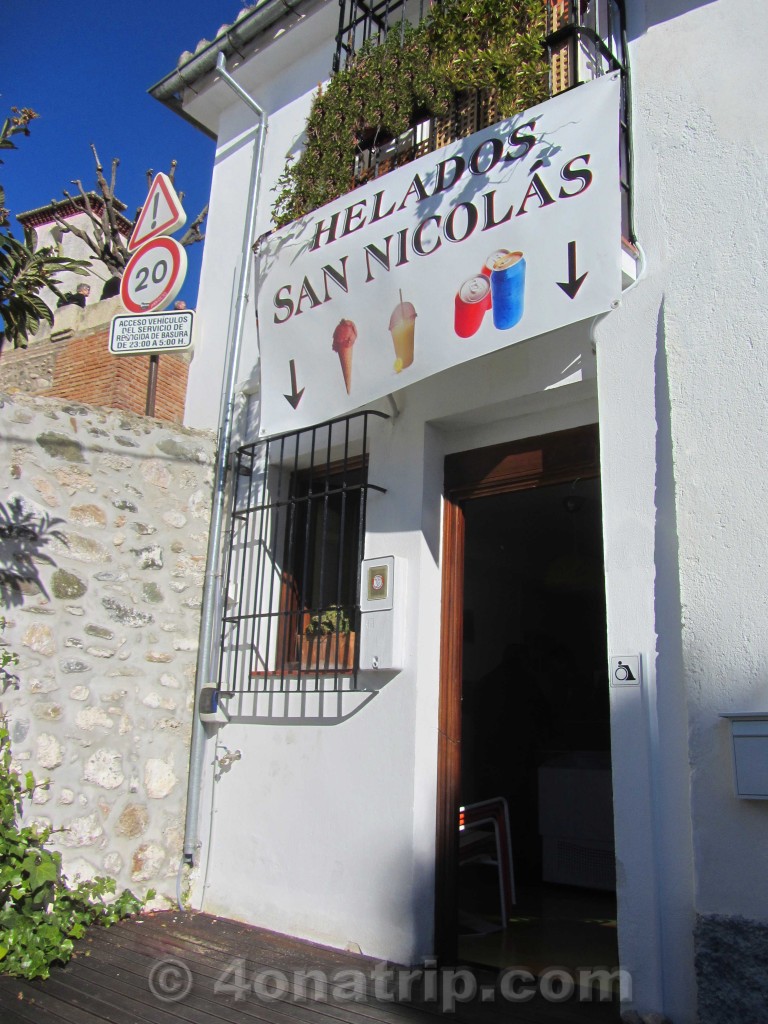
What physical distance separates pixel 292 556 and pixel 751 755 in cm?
297

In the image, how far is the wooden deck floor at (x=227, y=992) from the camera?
3.08 m

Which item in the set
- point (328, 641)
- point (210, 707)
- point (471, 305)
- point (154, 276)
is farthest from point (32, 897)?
point (154, 276)

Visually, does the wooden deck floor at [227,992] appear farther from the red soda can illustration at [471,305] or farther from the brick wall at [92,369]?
the brick wall at [92,369]

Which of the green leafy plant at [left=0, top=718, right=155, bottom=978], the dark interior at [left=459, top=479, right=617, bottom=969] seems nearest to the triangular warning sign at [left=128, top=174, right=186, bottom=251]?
the dark interior at [left=459, top=479, right=617, bottom=969]

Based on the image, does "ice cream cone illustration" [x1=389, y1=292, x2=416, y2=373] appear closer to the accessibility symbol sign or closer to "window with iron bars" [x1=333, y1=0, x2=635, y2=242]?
"window with iron bars" [x1=333, y1=0, x2=635, y2=242]

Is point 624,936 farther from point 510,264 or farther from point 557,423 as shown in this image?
point 510,264

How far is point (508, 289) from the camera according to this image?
3.64 meters

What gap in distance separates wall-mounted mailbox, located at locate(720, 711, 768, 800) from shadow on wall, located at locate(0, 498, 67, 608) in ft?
11.2

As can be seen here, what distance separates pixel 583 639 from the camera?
23.8ft

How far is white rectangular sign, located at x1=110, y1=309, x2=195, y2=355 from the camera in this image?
4.74 metres

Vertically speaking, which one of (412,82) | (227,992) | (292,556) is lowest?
(227,992)

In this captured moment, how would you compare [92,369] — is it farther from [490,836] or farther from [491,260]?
[490,836]

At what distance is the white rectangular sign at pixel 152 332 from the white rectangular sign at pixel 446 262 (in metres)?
0.46

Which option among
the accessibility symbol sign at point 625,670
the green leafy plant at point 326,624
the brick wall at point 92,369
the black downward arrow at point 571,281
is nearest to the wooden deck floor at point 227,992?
the accessibility symbol sign at point 625,670
